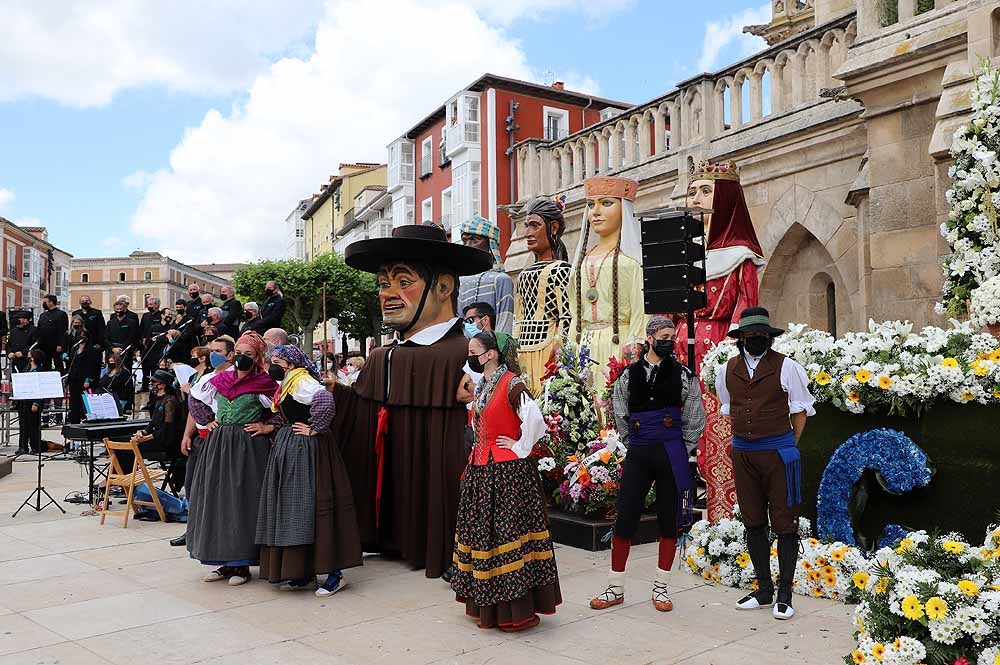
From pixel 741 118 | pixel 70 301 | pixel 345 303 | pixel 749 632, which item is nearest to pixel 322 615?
pixel 749 632

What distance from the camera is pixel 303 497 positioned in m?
6.10

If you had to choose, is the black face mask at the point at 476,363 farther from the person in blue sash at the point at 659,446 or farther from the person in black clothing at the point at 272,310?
the person in black clothing at the point at 272,310

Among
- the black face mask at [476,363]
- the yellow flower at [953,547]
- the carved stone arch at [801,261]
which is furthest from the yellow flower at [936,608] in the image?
the carved stone arch at [801,261]

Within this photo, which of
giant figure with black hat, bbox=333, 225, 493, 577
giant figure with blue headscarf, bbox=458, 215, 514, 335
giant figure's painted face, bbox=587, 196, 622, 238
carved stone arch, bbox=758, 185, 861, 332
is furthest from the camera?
carved stone arch, bbox=758, 185, 861, 332

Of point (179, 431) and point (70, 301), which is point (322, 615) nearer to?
point (179, 431)

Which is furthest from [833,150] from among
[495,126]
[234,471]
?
[495,126]

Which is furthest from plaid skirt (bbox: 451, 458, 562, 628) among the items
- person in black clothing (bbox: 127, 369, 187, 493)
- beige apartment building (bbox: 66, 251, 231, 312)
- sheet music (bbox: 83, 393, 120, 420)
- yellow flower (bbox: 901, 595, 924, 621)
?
beige apartment building (bbox: 66, 251, 231, 312)

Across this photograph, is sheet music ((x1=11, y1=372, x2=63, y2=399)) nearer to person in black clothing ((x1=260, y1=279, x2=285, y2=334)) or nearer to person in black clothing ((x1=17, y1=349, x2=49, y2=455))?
person in black clothing ((x1=17, y1=349, x2=49, y2=455))

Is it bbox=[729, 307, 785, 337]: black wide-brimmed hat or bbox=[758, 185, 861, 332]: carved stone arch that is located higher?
bbox=[758, 185, 861, 332]: carved stone arch

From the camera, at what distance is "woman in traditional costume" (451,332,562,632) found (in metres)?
5.22

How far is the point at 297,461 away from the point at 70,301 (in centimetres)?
11286

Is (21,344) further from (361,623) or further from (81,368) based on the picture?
(361,623)

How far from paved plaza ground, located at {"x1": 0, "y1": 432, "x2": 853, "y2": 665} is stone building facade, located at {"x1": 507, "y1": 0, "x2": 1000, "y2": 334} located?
4.27 m

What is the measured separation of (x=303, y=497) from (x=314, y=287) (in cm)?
3918
